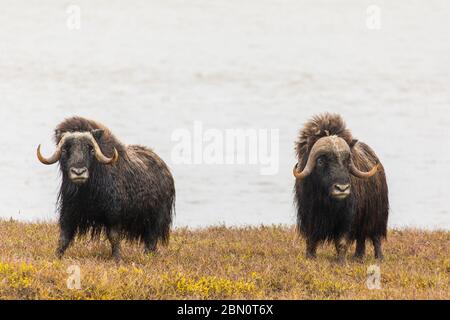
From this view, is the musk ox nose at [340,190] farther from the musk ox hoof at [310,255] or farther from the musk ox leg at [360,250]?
the musk ox leg at [360,250]

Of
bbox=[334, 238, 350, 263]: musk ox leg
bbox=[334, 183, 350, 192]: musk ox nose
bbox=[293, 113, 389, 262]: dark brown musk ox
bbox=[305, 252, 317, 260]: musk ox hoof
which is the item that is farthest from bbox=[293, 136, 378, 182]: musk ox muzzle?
bbox=[305, 252, 317, 260]: musk ox hoof

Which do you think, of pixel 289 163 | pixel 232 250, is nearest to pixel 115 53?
pixel 289 163

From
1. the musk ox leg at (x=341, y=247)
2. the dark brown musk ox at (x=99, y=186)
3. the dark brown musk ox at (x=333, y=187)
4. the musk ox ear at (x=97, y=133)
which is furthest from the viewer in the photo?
the musk ox leg at (x=341, y=247)

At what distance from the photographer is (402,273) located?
34.7 feet

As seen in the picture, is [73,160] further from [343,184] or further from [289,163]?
[289,163]

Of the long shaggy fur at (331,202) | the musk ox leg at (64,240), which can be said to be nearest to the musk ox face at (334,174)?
the long shaggy fur at (331,202)

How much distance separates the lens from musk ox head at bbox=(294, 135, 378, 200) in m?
11.1

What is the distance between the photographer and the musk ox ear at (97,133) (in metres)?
11.0

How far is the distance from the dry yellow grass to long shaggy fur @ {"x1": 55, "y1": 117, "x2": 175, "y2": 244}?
12.3 inches

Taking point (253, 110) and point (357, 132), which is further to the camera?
point (253, 110)

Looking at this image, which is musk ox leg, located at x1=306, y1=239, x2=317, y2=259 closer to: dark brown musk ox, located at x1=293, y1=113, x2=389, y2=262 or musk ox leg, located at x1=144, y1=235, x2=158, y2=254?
dark brown musk ox, located at x1=293, y1=113, x2=389, y2=262

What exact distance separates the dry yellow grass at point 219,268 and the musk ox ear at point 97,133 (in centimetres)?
122

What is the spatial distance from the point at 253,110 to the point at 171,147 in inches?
238

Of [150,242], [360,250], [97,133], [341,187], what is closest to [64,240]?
[97,133]
